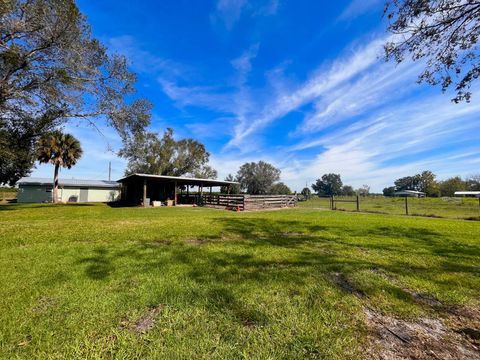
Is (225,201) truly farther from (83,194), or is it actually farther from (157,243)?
(83,194)

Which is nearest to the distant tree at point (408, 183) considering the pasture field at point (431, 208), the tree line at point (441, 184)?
the tree line at point (441, 184)

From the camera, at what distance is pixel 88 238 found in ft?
20.1

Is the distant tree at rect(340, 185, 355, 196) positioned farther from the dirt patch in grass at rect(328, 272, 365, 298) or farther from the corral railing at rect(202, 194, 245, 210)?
the dirt patch in grass at rect(328, 272, 365, 298)

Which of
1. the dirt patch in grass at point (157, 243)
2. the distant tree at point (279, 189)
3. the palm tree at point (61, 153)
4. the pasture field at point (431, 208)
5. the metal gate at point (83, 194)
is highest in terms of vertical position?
the palm tree at point (61, 153)

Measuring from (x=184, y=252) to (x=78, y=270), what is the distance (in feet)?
6.05

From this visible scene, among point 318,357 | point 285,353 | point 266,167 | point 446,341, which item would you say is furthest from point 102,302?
point 266,167

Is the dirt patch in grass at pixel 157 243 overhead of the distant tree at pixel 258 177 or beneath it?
beneath

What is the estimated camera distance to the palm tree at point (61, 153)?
25.6 metres

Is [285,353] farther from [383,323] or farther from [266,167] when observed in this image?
[266,167]

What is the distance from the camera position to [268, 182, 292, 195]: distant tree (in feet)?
177

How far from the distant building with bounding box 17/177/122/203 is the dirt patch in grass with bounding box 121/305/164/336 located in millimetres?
34537

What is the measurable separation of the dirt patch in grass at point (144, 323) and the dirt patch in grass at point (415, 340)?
196 centimetres

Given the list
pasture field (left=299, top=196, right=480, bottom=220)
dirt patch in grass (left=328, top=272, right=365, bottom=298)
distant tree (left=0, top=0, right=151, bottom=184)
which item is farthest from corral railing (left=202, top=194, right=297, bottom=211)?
dirt patch in grass (left=328, top=272, right=365, bottom=298)

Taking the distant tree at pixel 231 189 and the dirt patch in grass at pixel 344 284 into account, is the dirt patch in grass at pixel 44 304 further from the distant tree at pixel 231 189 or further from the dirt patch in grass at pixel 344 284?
the distant tree at pixel 231 189
